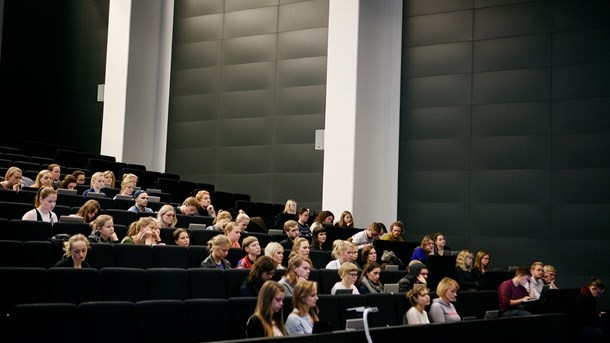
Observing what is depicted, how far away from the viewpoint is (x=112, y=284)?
222 inches

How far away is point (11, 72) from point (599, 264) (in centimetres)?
1264

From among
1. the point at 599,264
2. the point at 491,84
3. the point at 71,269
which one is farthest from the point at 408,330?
the point at 491,84

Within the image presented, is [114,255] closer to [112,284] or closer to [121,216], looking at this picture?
[112,284]

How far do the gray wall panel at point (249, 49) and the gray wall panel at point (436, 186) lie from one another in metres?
3.59

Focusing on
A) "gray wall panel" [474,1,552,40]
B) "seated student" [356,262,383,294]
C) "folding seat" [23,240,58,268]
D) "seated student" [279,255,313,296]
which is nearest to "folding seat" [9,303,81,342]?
"folding seat" [23,240,58,268]

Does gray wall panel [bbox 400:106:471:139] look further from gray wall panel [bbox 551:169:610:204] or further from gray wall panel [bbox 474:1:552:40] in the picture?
gray wall panel [bbox 551:169:610:204]

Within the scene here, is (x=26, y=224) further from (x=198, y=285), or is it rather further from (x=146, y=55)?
(x=146, y=55)

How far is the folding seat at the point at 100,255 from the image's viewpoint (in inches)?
248

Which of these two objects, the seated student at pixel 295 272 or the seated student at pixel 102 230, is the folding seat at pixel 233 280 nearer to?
the seated student at pixel 295 272

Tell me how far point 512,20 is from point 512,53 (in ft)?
1.81

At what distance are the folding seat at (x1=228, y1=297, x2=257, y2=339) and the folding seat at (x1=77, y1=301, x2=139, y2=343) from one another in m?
0.77

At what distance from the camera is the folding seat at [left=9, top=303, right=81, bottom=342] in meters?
4.41

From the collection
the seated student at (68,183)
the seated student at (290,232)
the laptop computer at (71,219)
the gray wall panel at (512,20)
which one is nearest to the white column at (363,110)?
the gray wall panel at (512,20)

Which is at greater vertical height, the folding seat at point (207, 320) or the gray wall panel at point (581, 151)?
the gray wall panel at point (581, 151)
